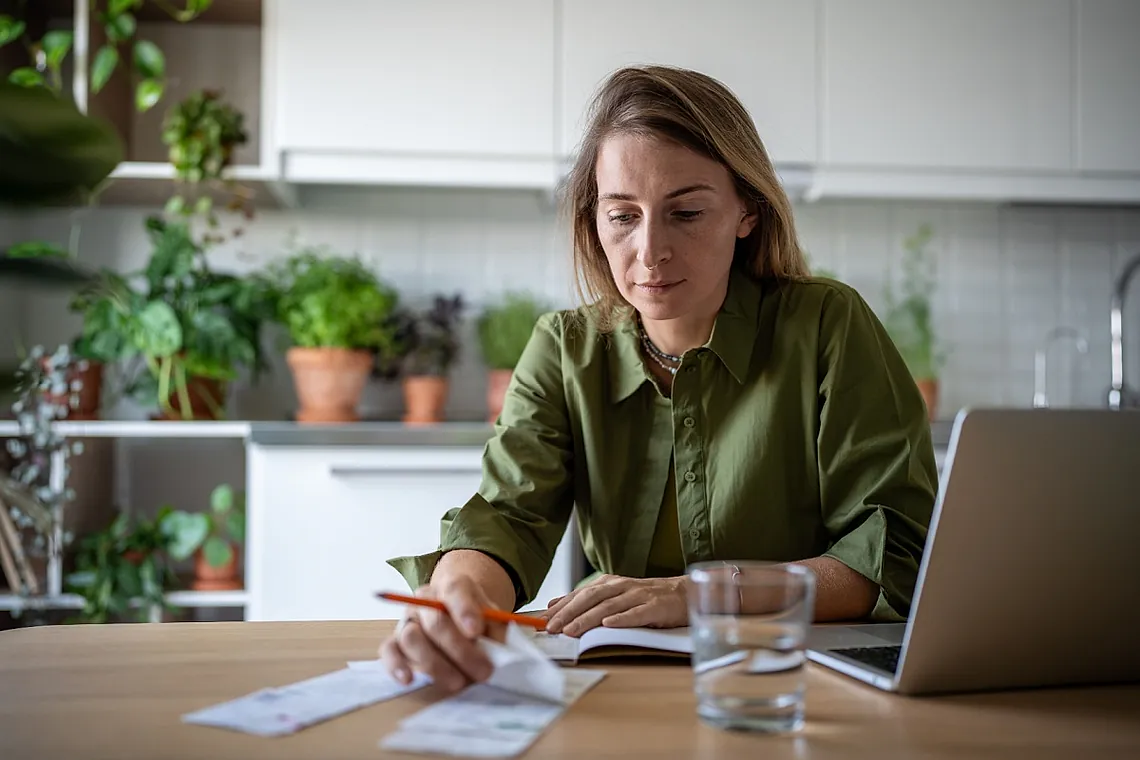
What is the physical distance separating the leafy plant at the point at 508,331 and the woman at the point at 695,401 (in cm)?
135

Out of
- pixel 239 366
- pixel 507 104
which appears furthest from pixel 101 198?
pixel 507 104

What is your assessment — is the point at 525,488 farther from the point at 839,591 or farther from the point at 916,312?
the point at 916,312

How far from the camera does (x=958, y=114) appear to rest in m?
2.95

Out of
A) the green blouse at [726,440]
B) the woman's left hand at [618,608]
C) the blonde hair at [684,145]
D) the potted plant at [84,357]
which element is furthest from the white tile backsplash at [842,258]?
the woman's left hand at [618,608]

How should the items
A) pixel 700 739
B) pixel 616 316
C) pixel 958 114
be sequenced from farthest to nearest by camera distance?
1. pixel 958 114
2. pixel 616 316
3. pixel 700 739

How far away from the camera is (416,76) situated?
2.82m

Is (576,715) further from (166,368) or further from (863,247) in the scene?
(863,247)

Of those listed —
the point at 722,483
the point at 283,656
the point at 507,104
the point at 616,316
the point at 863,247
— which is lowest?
the point at 283,656

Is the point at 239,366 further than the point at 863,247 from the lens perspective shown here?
No

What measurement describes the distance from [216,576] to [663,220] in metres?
1.81

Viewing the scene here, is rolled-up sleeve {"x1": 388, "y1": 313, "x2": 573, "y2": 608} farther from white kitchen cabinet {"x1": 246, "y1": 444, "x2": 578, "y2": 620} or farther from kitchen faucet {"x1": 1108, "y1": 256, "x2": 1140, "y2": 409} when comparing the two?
kitchen faucet {"x1": 1108, "y1": 256, "x2": 1140, "y2": 409}

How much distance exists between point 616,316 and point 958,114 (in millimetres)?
1767

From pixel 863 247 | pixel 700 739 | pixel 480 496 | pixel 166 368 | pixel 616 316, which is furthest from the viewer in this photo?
pixel 863 247

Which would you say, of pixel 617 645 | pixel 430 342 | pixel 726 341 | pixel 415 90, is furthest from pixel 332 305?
pixel 617 645
